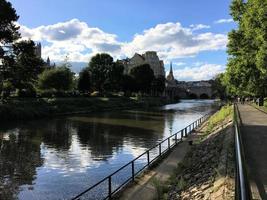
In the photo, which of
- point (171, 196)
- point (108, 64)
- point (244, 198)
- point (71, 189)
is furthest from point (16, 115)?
point (108, 64)

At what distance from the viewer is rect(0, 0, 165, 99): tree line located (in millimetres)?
65250

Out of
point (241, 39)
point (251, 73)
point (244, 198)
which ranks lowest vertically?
point (244, 198)

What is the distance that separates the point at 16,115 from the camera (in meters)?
66.5

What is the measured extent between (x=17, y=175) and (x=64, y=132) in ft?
80.1

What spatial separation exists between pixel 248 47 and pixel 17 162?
26.7m

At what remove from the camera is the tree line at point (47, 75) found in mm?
65250

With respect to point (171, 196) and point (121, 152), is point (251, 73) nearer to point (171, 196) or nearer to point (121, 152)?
point (121, 152)

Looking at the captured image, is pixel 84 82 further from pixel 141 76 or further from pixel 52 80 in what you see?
pixel 141 76

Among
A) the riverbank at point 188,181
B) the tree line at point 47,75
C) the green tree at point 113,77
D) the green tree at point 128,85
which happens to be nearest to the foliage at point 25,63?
the tree line at point 47,75

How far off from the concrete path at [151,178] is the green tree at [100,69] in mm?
112498

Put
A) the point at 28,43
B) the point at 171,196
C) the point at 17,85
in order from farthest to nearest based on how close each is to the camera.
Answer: the point at 17,85
the point at 28,43
the point at 171,196

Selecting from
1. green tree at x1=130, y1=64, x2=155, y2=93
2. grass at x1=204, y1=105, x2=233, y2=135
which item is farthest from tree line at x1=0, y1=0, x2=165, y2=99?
grass at x1=204, y1=105, x2=233, y2=135

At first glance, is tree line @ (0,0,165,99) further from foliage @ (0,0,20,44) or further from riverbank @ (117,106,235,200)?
riverbank @ (117,106,235,200)

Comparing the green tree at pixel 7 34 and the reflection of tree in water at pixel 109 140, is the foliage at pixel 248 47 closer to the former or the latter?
the reflection of tree in water at pixel 109 140
